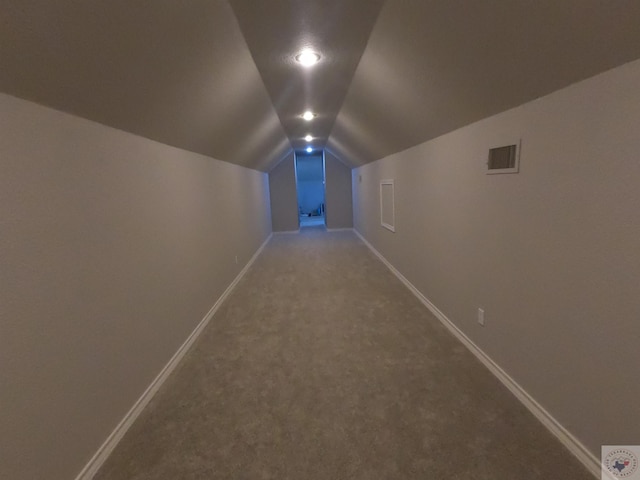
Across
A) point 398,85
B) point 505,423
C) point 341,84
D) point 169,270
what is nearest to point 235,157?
point 341,84

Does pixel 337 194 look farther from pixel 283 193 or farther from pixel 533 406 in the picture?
pixel 533 406

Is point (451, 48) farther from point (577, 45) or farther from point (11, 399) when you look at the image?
point (11, 399)

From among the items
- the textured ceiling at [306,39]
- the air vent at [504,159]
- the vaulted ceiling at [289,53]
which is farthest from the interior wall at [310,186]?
the air vent at [504,159]

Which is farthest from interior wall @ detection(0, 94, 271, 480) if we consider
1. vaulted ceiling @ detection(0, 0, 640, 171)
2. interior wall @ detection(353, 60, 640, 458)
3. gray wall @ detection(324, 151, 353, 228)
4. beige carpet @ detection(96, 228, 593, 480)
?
gray wall @ detection(324, 151, 353, 228)

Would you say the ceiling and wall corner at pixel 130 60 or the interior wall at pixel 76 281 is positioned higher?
the ceiling and wall corner at pixel 130 60

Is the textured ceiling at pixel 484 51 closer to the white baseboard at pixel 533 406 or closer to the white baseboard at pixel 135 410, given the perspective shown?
the white baseboard at pixel 533 406

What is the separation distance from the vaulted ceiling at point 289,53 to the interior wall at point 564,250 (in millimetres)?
175

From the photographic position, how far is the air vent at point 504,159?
1.82m

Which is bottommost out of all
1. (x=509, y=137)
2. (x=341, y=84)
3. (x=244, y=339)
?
(x=244, y=339)

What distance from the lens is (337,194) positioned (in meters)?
8.71

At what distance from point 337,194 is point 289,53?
6636mm

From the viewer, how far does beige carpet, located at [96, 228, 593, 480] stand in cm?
151

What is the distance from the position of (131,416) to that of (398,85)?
2891 millimetres

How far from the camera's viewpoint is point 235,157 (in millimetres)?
4492
